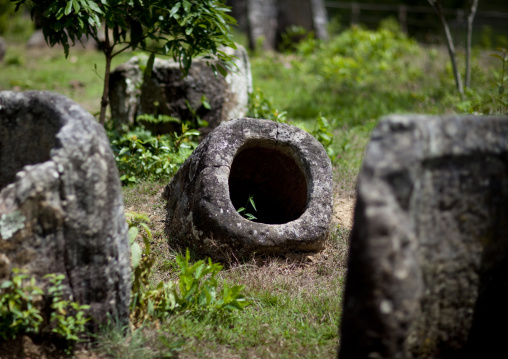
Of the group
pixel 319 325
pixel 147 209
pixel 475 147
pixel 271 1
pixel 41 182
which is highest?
pixel 271 1

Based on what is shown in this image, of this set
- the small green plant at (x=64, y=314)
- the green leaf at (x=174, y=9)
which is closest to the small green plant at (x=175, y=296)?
the small green plant at (x=64, y=314)

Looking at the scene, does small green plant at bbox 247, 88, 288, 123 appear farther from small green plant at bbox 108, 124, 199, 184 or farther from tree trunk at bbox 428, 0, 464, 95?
tree trunk at bbox 428, 0, 464, 95

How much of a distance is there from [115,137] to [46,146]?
279 centimetres

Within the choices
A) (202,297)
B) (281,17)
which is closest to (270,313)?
(202,297)

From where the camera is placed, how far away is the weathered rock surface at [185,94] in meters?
5.64

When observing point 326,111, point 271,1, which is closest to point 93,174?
point 326,111

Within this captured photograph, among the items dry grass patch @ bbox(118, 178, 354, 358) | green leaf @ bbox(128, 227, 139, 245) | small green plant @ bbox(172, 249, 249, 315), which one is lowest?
dry grass patch @ bbox(118, 178, 354, 358)

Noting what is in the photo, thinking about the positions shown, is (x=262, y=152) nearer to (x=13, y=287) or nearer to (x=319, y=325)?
(x=319, y=325)

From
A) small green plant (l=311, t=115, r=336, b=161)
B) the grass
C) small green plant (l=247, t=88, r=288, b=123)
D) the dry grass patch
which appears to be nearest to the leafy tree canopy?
small green plant (l=247, t=88, r=288, b=123)

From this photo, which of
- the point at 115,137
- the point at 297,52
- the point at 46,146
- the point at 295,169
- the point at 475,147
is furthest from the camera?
the point at 297,52

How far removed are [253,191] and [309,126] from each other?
7.34 feet

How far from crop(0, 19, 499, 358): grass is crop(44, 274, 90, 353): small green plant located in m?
0.14

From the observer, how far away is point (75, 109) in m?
2.56

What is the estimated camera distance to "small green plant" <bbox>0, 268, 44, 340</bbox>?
7.88 feet
